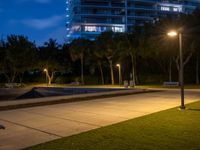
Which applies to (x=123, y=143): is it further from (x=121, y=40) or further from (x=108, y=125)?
(x=121, y=40)

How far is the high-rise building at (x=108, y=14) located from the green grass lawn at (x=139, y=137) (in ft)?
259

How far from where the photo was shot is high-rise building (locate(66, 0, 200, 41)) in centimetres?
8750

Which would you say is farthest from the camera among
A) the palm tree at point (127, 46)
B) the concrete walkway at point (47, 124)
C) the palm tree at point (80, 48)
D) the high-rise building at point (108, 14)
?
the high-rise building at point (108, 14)

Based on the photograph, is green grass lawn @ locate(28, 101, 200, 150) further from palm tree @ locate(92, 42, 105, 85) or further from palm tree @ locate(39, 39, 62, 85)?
palm tree @ locate(39, 39, 62, 85)

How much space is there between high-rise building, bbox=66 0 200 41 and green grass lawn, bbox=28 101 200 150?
7883 centimetres

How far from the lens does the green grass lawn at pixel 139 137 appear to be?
6128 millimetres

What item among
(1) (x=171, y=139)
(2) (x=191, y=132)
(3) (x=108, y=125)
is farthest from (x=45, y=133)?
(2) (x=191, y=132)

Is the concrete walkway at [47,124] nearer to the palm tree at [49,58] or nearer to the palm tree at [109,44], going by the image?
the palm tree at [109,44]

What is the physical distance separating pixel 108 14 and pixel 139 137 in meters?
84.6

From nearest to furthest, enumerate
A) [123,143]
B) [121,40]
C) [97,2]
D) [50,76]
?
[123,143] < [121,40] < [50,76] < [97,2]

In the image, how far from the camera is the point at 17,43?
4228cm

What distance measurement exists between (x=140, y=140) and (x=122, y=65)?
36284mm

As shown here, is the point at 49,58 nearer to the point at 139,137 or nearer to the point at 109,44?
the point at 109,44

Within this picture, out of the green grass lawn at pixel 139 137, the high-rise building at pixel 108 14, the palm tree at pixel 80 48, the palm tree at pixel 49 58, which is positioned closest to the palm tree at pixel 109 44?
the palm tree at pixel 80 48
